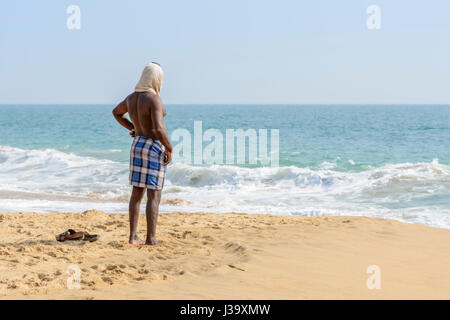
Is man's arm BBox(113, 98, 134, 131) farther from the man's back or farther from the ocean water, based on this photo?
the ocean water

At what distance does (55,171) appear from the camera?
17.8 m

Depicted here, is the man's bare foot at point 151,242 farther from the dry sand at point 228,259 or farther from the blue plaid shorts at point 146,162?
the blue plaid shorts at point 146,162

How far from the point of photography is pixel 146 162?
518cm

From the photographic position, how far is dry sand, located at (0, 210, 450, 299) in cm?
Answer: 399

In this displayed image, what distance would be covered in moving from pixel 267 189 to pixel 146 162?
918 centimetres

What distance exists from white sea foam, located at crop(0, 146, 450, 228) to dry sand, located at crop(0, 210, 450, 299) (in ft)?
8.86

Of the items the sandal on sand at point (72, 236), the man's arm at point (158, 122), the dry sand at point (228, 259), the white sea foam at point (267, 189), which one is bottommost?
the white sea foam at point (267, 189)

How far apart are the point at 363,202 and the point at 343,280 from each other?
25.5 ft

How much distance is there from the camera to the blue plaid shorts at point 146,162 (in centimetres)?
516

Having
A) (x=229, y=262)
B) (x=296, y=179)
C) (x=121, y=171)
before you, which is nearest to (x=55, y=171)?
(x=121, y=171)
